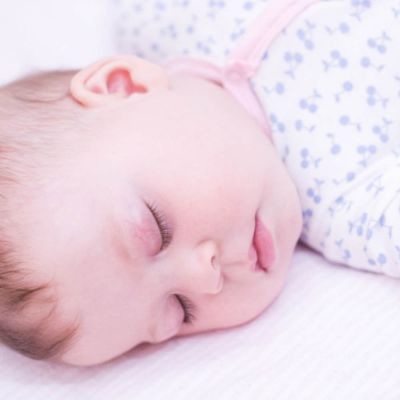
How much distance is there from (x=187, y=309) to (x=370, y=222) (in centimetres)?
34

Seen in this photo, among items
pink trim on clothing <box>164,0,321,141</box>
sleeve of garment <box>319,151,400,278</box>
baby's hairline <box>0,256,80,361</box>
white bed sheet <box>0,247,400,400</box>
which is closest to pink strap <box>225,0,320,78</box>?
pink trim on clothing <box>164,0,321,141</box>

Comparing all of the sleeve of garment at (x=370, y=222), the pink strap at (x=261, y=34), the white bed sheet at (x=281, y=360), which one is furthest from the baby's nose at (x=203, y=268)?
the pink strap at (x=261, y=34)

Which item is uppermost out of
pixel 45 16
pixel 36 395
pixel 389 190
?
pixel 45 16

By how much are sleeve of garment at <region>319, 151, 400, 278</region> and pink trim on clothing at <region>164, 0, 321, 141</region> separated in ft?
0.69

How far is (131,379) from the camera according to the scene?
104 cm

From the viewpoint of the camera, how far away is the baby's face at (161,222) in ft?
3.10

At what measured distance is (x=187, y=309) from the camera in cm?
106

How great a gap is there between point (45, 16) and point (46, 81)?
0.50m

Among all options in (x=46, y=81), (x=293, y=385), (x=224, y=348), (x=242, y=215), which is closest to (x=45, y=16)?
(x=46, y=81)

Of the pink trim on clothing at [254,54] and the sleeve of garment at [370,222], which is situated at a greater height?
the pink trim on clothing at [254,54]

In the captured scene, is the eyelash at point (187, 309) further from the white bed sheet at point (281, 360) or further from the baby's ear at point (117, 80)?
the baby's ear at point (117, 80)

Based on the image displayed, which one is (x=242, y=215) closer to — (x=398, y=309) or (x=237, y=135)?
(x=237, y=135)

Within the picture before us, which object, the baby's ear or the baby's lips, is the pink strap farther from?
the baby's lips

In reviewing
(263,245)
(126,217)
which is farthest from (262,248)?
(126,217)
